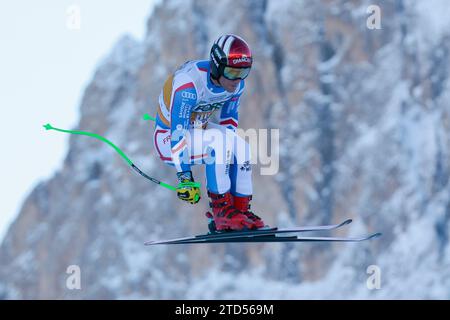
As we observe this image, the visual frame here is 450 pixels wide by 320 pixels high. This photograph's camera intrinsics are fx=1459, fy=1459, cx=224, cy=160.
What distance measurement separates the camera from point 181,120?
23969 millimetres

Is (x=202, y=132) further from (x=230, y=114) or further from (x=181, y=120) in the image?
(x=230, y=114)

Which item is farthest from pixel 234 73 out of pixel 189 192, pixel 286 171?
pixel 286 171

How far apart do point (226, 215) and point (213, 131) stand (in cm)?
144

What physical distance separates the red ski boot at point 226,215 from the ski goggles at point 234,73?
212cm

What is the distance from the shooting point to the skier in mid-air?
2380cm

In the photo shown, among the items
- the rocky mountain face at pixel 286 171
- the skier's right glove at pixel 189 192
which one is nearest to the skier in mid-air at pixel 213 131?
the skier's right glove at pixel 189 192

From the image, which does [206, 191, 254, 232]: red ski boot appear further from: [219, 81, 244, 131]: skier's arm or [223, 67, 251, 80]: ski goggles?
[223, 67, 251, 80]: ski goggles

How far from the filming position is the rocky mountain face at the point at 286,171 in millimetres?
131000

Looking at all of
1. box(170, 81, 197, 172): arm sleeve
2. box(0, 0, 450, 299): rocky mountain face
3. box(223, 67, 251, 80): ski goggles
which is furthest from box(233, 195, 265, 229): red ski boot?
box(0, 0, 450, 299): rocky mountain face

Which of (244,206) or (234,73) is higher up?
(234,73)

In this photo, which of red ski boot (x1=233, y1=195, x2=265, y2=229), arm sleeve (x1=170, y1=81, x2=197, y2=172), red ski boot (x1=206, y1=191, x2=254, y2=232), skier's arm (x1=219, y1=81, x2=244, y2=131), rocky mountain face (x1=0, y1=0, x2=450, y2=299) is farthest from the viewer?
rocky mountain face (x1=0, y1=0, x2=450, y2=299)

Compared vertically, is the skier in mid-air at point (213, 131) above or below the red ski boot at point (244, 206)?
above

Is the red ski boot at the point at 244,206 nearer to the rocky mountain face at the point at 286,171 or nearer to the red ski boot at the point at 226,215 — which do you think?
the red ski boot at the point at 226,215
